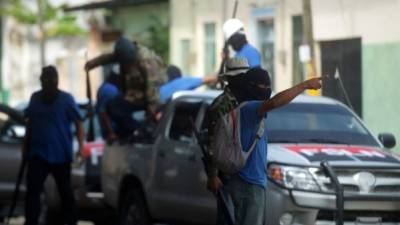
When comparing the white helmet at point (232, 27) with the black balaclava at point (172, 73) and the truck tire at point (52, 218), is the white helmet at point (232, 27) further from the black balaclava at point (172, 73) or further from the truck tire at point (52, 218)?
the truck tire at point (52, 218)

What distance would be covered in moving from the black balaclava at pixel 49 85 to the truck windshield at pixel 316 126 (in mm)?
3069

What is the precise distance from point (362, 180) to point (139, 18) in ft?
61.9

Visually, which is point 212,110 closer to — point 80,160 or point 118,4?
point 80,160

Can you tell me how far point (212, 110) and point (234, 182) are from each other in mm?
703

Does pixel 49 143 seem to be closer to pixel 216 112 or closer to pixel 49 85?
pixel 49 85

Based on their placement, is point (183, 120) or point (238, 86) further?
point (183, 120)

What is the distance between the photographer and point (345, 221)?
9.78 metres

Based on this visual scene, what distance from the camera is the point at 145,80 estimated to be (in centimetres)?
1379

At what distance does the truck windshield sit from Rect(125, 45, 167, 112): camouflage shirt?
9.28 ft

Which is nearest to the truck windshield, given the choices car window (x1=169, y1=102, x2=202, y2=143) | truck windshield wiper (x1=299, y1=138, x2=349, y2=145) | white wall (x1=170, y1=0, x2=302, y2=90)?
truck windshield wiper (x1=299, y1=138, x2=349, y2=145)

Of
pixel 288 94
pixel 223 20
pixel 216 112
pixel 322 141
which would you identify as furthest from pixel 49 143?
pixel 223 20

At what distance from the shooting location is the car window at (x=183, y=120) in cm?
1159

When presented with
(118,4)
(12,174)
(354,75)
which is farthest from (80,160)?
(118,4)

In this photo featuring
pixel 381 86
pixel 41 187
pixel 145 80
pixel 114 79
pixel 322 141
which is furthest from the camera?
pixel 381 86
